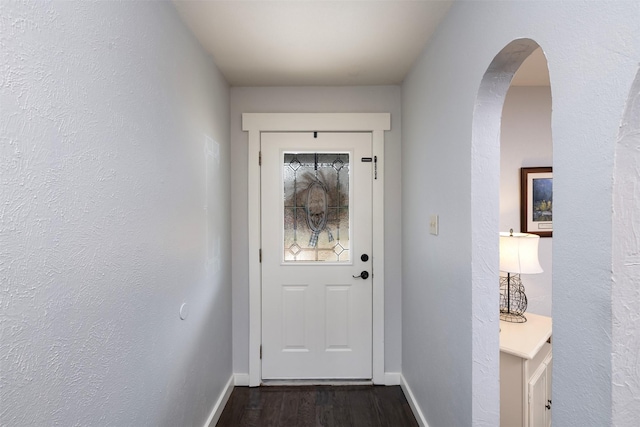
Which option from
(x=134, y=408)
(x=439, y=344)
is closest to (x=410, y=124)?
(x=439, y=344)

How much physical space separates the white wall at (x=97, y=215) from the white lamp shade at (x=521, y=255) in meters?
1.81

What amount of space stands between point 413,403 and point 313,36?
7.70ft

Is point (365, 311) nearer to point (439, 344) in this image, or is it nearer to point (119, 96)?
point (439, 344)

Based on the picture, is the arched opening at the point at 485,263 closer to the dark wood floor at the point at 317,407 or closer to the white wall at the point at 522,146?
the dark wood floor at the point at 317,407

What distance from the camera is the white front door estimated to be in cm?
268

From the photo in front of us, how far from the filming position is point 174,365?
161 centimetres

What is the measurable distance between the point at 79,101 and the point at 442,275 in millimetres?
1671

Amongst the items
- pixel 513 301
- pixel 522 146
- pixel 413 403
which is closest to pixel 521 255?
pixel 513 301

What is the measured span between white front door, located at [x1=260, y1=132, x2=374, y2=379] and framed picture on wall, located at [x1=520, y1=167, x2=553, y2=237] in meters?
1.14

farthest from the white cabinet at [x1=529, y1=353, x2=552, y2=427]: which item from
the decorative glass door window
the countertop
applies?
the decorative glass door window

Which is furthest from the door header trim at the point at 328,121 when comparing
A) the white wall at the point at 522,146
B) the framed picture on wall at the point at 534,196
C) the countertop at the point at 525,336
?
the countertop at the point at 525,336

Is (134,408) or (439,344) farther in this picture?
(439,344)

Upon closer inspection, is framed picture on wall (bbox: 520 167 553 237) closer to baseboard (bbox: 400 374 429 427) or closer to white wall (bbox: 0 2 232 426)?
baseboard (bbox: 400 374 429 427)

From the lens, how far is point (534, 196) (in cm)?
258
